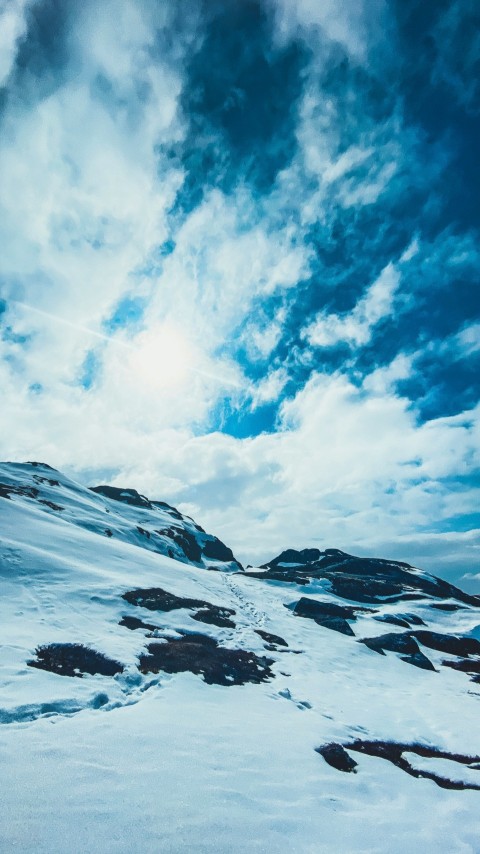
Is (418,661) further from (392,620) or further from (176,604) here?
(176,604)

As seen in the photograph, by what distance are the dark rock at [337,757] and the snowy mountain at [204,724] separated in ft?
0.27

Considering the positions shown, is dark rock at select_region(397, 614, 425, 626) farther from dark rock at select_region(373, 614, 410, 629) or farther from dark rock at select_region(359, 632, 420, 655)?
dark rock at select_region(359, 632, 420, 655)

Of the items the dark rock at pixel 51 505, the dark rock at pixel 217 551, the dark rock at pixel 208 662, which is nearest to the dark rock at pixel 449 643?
the dark rock at pixel 208 662

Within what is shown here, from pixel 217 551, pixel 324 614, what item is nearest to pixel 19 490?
pixel 324 614

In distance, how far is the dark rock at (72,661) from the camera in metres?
13.5

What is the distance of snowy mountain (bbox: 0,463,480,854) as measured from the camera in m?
6.36

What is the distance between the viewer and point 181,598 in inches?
1206

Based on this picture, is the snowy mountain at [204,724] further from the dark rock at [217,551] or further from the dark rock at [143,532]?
the dark rock at [217,551]

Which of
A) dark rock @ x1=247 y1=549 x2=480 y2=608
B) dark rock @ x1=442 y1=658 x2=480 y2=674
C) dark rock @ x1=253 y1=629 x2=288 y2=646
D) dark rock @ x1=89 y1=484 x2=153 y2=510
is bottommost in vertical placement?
dark rock @ x1=442 y1=658 x2=480 y2=674

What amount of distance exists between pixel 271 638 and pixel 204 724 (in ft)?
61.0

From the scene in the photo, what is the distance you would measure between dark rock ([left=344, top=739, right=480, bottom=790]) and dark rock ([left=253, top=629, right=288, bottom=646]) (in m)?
14.0

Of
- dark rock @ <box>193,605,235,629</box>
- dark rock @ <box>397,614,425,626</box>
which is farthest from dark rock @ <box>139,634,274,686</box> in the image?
dark rock @ <box>397,614,425,626</box>

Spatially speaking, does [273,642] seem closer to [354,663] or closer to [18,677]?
[354,663]

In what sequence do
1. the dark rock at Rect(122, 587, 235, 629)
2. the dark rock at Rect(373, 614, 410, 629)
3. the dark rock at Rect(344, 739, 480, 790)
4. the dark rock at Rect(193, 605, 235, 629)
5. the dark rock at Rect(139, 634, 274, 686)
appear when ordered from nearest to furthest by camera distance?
the dark rock at Rect(344, 739, 480, 790) < the dark rock at Rect(139, 634, 274, 686) < the dark rock at Rect(122, 587, 235, 629) < the dark rock at Rect(193, 605, 235, 629) < the dark rock at Rect(373, 614, 410, 629)
